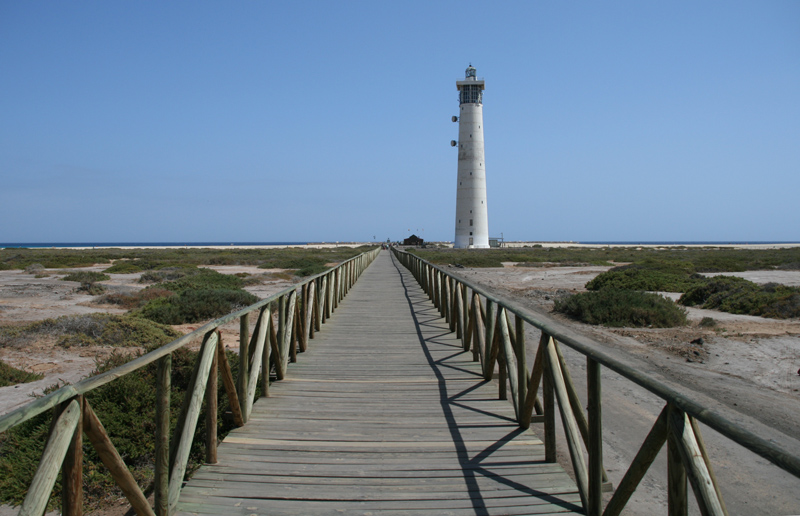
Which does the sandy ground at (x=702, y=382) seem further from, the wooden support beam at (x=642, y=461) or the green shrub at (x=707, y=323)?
the wooden support beam at (x=642, y=461)

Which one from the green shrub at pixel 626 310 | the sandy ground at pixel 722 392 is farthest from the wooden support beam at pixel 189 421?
the green shrub at pixel 626 310

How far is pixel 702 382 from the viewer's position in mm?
7676

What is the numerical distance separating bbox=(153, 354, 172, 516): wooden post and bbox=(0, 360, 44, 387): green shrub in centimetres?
571

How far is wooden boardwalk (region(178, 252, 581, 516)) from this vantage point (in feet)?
10.3

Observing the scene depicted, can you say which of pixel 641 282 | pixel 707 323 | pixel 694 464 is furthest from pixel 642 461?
pixel 641 282

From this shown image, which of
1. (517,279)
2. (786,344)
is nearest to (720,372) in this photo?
(786,344)

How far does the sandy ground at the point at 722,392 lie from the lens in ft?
15.0

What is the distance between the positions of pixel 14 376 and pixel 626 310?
12994 mm

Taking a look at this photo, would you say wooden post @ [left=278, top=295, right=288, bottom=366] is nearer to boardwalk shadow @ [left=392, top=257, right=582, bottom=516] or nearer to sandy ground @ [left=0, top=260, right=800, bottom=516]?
boardwalk shadow @ [left=392, top=257, right=582, bottom=516]

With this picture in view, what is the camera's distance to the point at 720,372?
8375 millimetres

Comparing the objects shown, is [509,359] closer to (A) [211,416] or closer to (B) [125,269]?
(A) [211,416]

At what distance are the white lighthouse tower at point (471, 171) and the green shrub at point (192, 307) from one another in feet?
124

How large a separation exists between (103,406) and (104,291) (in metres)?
16.6

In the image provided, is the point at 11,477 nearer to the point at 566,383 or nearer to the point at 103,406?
the point at 103,406
